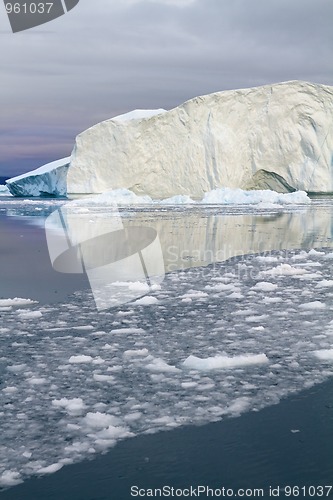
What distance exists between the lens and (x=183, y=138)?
1241 inches

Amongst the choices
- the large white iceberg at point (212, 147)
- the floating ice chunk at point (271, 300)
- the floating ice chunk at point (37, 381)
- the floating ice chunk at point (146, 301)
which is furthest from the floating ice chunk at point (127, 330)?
the large white iceberg at point (212, 147)

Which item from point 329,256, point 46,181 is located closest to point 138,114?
point 46,181

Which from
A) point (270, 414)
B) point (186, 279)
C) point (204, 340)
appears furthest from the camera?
point (186, 279)

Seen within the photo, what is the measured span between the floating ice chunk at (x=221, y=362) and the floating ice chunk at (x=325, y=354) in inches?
11.9

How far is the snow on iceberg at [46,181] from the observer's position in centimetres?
3606

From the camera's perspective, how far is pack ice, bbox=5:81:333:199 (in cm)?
3069

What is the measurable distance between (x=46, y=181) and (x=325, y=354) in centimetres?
3521

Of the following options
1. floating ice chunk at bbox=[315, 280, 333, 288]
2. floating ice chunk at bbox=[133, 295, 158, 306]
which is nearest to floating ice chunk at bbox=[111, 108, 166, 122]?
floating ice chunk at bbox=[315, 280, 333, 288]

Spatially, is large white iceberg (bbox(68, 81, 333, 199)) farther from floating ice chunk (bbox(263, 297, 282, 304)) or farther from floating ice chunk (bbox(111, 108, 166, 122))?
floating ice chunk (bbox(263, 297, 282, 304))

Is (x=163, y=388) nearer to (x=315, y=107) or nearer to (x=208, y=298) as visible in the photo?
(x=208, y=298)

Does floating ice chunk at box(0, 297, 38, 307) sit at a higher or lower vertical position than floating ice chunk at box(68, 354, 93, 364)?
lower

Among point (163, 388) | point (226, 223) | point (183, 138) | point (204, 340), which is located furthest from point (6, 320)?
point (183, 138)

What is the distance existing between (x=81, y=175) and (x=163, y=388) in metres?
29.8

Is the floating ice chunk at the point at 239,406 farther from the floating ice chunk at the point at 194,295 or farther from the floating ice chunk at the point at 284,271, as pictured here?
the floating ice chunk at the point at 284,271
